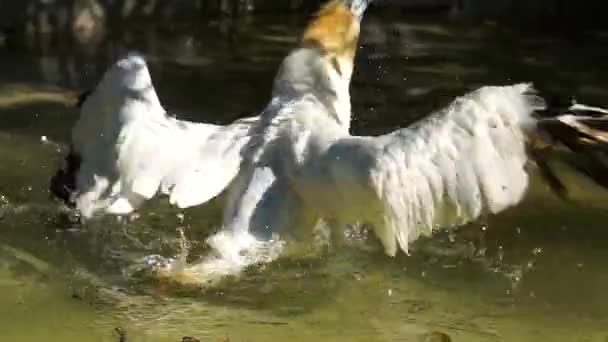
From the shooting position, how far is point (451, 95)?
7086 mm

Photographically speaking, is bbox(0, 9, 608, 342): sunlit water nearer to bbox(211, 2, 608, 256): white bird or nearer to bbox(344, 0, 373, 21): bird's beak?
bbox(211, 2, 608, 256): white bird

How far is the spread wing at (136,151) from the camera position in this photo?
13.4 feet

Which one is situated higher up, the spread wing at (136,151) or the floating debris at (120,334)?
the spread wing at (136,151)

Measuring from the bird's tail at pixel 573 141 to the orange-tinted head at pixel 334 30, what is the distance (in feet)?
5.33

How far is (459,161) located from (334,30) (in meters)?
1.78

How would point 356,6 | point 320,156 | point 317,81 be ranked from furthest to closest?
1. point 356,6
2. point 317,81
3. point 320,156

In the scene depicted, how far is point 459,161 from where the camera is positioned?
3.40 m

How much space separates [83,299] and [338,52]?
1.75 meters

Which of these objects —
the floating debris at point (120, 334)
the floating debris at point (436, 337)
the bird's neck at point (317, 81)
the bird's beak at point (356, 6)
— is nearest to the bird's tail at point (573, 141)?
the floating debris at point (436, 337)

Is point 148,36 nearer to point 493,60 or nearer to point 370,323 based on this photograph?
point 493,60

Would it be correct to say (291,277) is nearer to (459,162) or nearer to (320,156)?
(320,156)

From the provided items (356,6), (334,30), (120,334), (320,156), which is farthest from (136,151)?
(356,6)

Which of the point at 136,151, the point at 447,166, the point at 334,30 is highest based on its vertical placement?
the point at 334,30

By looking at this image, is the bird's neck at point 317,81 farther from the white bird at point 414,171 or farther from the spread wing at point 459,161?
the spread wing at point 459,161
